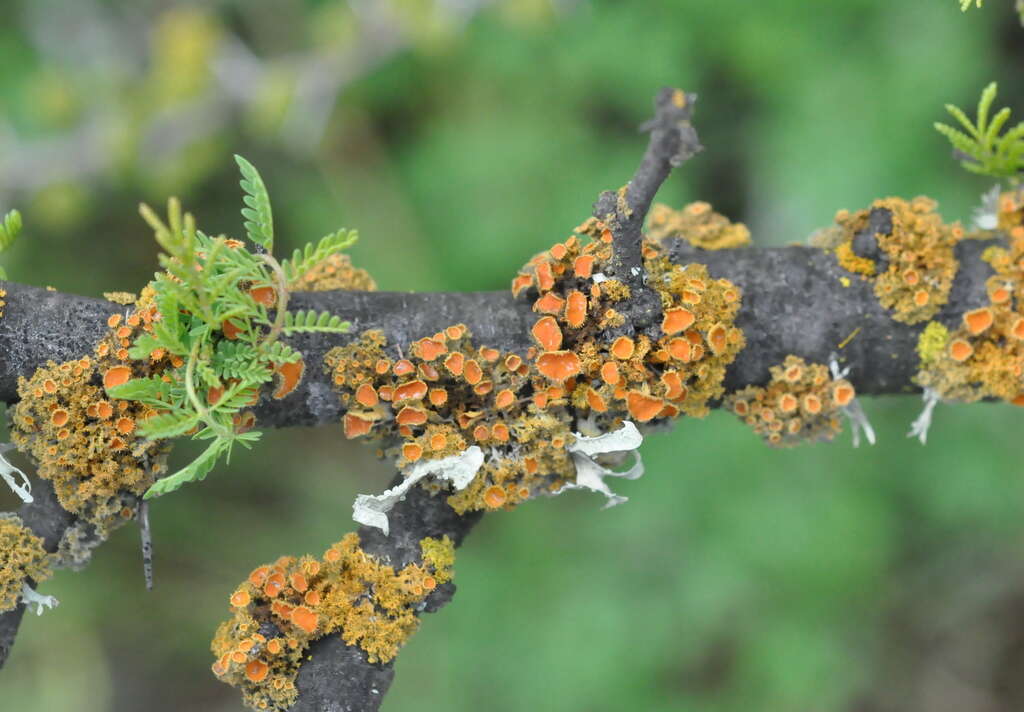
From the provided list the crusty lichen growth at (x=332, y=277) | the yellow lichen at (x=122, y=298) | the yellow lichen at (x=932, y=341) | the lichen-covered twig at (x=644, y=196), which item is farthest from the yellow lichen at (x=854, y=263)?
the yellow lichen at (x=122, y=298)

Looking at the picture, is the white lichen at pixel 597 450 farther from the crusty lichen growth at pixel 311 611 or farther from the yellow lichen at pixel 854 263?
the yellow lichen at pixel 854 263

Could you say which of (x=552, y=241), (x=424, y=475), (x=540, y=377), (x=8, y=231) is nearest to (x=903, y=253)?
(x=540, y=377)

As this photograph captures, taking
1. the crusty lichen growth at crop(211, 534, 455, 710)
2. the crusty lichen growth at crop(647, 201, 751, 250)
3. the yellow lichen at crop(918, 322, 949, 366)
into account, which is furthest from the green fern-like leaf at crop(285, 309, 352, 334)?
the yellow lichen at crop(918, 322, 949, 366)

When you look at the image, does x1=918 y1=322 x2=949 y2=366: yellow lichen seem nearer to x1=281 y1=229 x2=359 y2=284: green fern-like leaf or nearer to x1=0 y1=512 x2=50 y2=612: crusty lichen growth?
x1=281 y1=229 x2=359 y2=284: green fern-like leaf

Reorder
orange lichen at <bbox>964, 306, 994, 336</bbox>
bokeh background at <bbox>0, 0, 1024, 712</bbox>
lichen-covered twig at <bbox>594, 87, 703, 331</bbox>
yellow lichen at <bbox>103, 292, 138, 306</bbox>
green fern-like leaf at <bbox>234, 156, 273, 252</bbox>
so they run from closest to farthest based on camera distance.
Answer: lichen-covered twig at <bbox>594, 87, 703, 331</bbox>, green fern-like leaf at <bbox>234, 156, 273, 252</bbox>, yellow lichen at <bbox>103, 292, 138, 306</bbox>, orange lichen at <bbox>964, 306, 994, 336</bbox>, bokeh background at <bbox>0, 0, 1024, 712</bbox>

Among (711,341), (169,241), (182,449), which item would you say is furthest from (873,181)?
(182,449)

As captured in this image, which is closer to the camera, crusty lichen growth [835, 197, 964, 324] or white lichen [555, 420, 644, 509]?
white lichen [555, 420, 644, 509]
